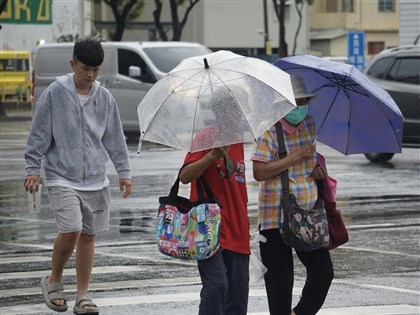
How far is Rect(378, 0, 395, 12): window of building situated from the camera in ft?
258

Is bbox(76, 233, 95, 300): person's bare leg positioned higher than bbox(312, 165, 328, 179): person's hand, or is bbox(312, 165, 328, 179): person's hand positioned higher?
bbox(312, 165, 328, 179): person's hand

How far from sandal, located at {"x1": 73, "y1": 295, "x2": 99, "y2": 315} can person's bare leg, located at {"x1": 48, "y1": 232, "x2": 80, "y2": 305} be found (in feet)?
0.39

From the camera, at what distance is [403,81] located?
21.6 meters

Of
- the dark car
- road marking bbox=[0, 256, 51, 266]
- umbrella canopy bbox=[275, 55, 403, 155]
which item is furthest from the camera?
the dark car

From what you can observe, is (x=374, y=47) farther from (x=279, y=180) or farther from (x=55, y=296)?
(x=279, y=180)

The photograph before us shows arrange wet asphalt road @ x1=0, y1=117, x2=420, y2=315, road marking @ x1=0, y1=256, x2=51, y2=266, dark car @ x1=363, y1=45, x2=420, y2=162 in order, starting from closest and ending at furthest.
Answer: wet asphalt road @ x1=0, y1=117, x2=420, y2=315, road marking @ x1=0, y1=256, x2=51, y2=266, dark car @ x1=363, y1=45, x2=420, y2=162

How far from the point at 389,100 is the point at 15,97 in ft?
118

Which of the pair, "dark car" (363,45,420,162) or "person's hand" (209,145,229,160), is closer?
"person's hand" (209,145,229,160)

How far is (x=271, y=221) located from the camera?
7312 millimetres

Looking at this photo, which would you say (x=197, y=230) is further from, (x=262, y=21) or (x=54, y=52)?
(x=262, y=21)

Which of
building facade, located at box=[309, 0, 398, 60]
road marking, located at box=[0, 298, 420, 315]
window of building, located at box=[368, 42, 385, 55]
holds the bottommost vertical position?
window of building, located at box=[368, 42, 385, 55]

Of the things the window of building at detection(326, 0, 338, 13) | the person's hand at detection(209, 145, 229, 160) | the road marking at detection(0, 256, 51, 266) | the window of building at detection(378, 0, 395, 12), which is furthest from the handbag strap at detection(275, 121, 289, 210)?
the window of building at detection(378, 0, 395, 12)

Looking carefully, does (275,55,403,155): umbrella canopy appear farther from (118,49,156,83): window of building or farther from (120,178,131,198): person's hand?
(118,49,156,83): window of building

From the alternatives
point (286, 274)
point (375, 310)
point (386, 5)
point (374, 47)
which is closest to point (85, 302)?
point (286, 274)
